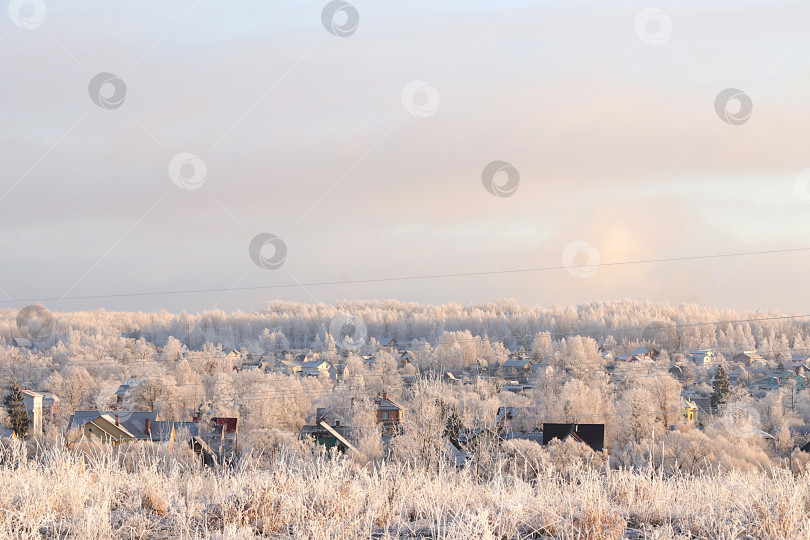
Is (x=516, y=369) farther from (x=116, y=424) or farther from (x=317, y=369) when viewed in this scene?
(x=116, y=424)

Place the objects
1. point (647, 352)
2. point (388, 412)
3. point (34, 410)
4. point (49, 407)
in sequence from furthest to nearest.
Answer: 1. point (647, 352)
2. point (49, 407)
3. point (388, 412)
4. point (34, 410)

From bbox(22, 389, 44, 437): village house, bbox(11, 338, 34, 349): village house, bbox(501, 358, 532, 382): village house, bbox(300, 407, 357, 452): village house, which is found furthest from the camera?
bbox(11, 338, 34, 349): village house

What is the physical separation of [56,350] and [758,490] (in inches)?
3409

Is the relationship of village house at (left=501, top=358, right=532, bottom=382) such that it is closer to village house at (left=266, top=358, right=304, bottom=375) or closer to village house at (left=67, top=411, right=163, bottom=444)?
village house at (left=266, top=358, right=304, bottom=375)

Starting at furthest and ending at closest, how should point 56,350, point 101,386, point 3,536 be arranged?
point 56,350 → point 101,386 → point 3,536

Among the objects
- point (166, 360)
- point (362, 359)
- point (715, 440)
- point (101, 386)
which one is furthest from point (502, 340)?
point (715, 440)

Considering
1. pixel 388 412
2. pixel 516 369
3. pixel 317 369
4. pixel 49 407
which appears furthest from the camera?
pixel 516 369

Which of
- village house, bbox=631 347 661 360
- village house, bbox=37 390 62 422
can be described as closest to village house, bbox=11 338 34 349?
village house, bbox=37 390 62 422

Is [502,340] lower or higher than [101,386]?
higher

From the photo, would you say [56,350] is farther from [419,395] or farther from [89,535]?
[89,535]

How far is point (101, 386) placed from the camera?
56531mm

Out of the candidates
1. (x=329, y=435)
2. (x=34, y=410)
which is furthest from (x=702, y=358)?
(x=34, y=410)

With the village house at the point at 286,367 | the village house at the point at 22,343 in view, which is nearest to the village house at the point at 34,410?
the village house at the point at 286,367

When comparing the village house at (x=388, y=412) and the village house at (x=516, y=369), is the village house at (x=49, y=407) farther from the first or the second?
the village house at (x=516, y=369)
